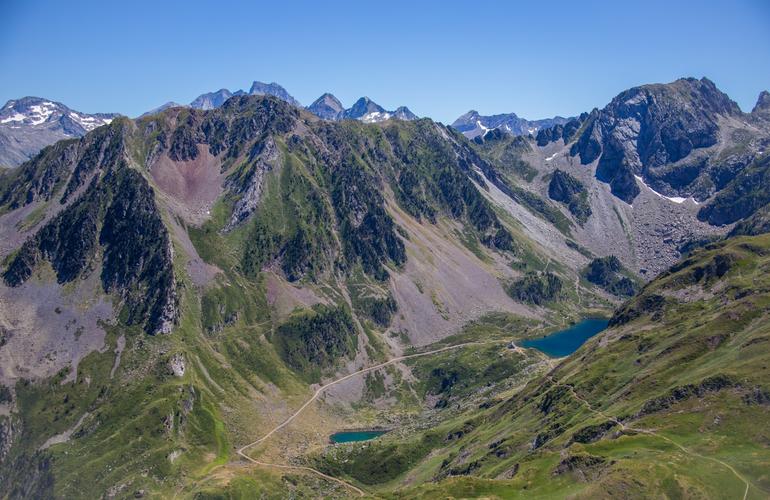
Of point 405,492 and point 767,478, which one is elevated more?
point 767,478

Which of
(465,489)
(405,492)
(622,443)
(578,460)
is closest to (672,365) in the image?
(622,443)

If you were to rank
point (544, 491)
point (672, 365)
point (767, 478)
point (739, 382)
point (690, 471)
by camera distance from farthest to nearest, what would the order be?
point (672, 365), point (739, 382), point (544, 491), point (690, 471), point (767, 478)

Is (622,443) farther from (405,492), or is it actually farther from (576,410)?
(405,492)

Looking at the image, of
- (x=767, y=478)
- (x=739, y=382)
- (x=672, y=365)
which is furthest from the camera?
(x=672, y=365)

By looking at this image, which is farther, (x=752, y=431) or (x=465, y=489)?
(x=465, y=489)

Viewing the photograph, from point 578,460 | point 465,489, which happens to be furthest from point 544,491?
point 465,489

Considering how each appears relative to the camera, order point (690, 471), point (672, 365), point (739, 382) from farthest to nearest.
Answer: point (672, 365), point (739, 382), point (690, 471)

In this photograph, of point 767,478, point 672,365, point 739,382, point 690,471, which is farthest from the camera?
point 672,365

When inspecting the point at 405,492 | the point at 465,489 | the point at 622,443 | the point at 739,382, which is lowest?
the point at 405,492

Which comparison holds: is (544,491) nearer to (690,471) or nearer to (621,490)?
(621,490)
